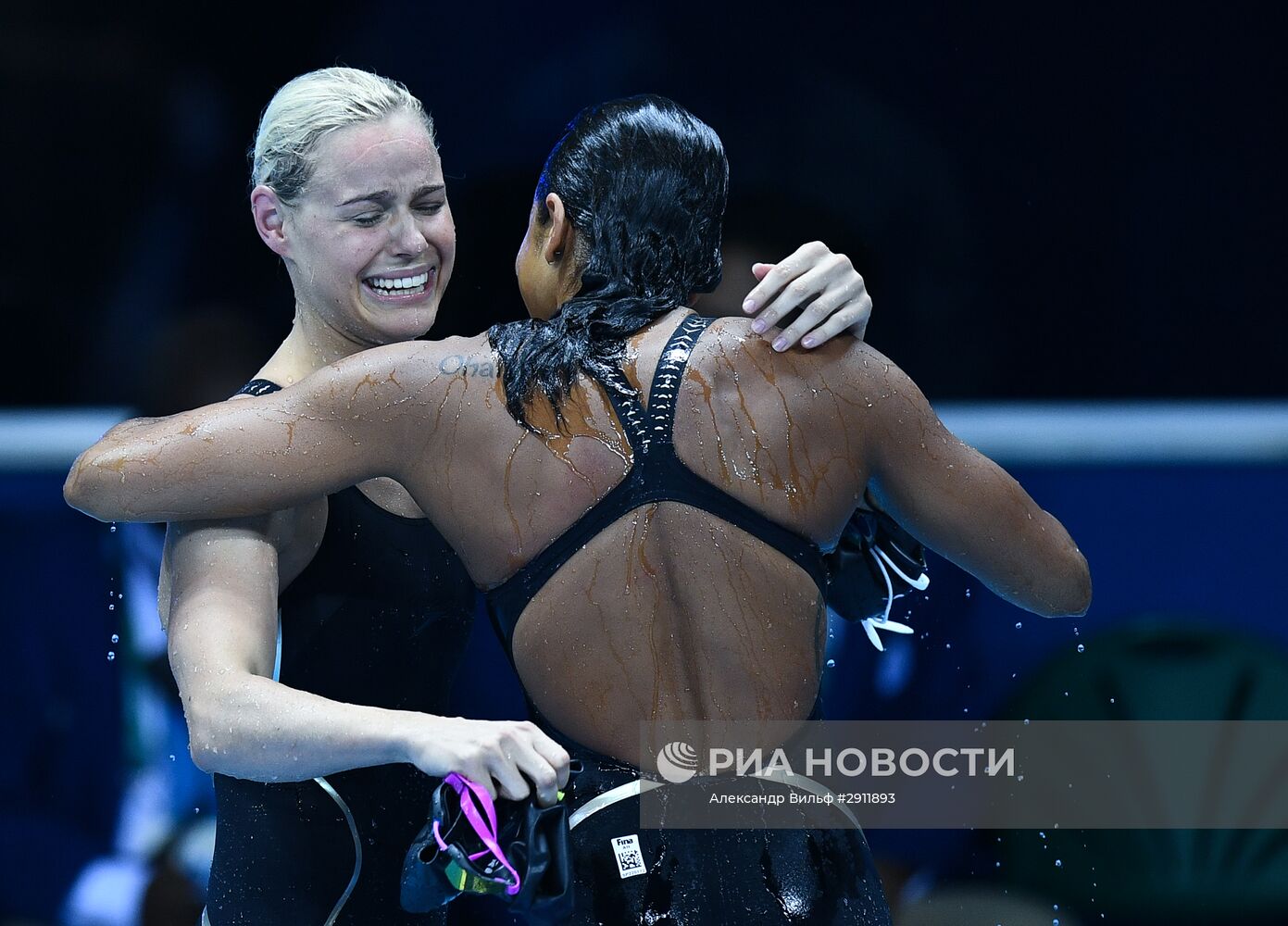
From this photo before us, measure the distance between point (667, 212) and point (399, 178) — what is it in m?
0.56

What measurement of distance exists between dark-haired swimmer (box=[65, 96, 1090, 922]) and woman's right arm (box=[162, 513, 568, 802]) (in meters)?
0.10

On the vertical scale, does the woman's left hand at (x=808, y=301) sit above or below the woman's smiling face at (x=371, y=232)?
below

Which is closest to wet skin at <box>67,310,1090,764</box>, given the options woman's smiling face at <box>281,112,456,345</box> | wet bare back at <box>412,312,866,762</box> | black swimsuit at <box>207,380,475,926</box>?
wet bare back at <box>412,312,866,762</box>

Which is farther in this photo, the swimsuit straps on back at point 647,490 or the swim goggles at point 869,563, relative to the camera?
the swim goggles at point 869,563

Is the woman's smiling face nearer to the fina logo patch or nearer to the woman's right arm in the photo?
the woman's right arm

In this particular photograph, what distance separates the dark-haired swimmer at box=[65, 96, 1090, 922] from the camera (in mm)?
1822

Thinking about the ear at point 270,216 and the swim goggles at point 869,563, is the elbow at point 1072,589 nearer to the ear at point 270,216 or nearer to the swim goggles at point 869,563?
the swim goggles at point 869,563

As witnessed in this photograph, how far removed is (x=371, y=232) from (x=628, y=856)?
1106 millimetres

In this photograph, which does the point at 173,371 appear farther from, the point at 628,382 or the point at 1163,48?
the point at 1163,48

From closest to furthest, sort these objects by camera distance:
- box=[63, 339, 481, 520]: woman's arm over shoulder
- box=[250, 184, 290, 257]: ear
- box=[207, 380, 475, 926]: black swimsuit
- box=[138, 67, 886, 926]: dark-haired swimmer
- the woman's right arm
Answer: the woman's right arm, box=[63, 339, 481, 520]: woman's arm over shoulder, box=[138, 67, 886, 926]: dark-haired swimmer, box=[207, 380, 475, 926]: black swimsuit, box=[250, 184, 290, 257]: ear
